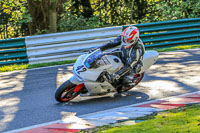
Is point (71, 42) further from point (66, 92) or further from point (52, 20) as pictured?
point (66, 92)

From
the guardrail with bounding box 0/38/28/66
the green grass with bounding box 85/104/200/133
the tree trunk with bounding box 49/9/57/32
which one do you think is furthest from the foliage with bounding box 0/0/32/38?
the green grass with bounding box 85/104/200/133

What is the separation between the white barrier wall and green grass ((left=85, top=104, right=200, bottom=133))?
7258 millimetres

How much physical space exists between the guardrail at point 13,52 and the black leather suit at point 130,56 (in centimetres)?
573

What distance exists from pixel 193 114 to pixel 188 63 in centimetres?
552

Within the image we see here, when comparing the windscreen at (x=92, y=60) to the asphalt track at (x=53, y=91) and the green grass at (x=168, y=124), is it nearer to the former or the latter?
the asphalt track at (x=53, y=91)

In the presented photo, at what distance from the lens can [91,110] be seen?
6.51 m

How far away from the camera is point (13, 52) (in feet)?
40.0

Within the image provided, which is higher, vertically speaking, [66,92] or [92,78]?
[92,78]

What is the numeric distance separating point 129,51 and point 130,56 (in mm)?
155

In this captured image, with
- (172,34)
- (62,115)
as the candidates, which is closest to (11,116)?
(62,115)

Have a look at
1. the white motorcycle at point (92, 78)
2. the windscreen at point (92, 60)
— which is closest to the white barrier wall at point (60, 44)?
the white motorcycle at point (92, 78)

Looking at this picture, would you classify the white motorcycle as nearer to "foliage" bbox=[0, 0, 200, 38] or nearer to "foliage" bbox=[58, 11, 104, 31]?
"foliage" bbox=[0, 0, 200, 38]

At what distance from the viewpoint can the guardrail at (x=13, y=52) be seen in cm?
1209

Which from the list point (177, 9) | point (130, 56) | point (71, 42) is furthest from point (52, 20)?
point (130, 56)
